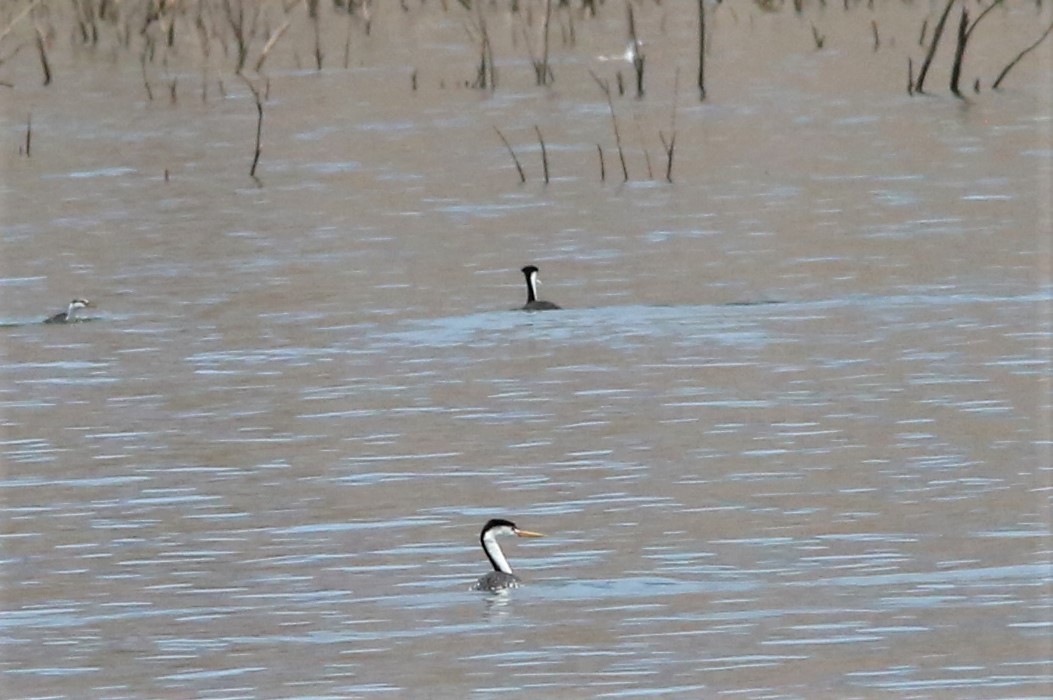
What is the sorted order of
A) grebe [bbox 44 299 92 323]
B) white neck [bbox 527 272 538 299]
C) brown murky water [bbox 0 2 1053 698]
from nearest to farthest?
brown murky water [bbox 0 2 1053 698], white neck [bbox 527 272 538 299], grebe [bbox 44 299 92 323]

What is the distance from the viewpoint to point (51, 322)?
550 inches

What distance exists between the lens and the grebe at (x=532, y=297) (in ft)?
44.7

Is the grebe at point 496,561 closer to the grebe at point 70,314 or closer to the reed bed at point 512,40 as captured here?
the grebe at point 70,314

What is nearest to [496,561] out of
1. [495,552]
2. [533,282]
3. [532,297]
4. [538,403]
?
[495,552]

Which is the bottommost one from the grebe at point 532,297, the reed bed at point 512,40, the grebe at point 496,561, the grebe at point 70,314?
the reed bed at point 512,40

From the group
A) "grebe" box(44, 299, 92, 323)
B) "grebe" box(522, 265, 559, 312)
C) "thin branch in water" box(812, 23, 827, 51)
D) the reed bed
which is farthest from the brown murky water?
"thin branch in water" box(812, 23, 827, 51)

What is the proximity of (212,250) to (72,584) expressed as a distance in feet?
26.6

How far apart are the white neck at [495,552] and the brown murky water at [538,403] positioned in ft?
0.46

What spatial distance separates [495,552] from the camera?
8320mm

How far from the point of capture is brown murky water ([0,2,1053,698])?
773cm

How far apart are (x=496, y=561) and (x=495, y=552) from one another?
0.05m

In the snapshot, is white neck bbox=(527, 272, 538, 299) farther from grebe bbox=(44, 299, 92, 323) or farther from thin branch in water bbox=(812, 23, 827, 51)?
thin branch in water bbox=(812, 23, 827, 51)

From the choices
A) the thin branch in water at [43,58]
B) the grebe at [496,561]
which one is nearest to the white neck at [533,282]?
the grebe at [496,561]

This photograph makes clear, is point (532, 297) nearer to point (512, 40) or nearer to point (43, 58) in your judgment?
point (43, 58)
